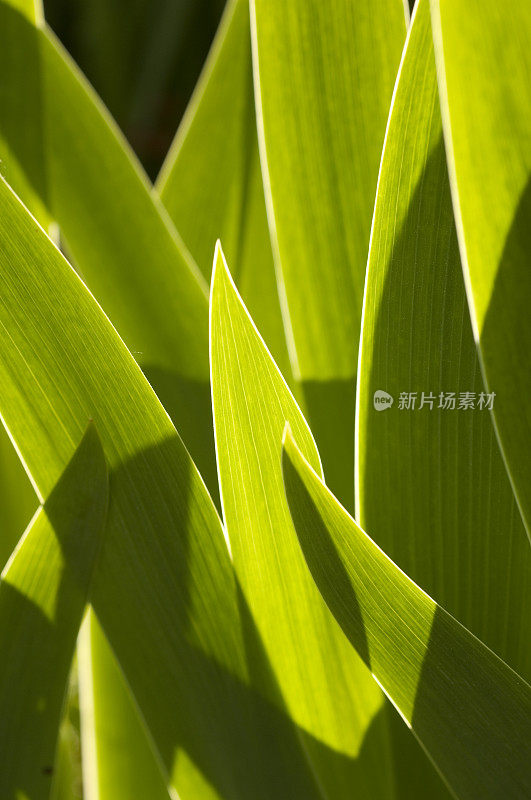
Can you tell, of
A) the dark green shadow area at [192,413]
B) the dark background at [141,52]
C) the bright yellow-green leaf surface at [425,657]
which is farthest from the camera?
the dark background at [141,52]

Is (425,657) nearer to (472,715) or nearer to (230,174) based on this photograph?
(472,715)

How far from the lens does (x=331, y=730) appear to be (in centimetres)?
26

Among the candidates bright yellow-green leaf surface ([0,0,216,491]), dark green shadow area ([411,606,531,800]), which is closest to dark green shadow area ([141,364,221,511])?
bright yellow-green leaf surface ([0,0,216,491])

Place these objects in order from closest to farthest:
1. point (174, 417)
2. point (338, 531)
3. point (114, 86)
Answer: point (338, 531), point (174, 417), point (114, 86)

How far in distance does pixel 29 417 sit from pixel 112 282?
0.36 ft

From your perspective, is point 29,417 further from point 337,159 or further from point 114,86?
point 114,86

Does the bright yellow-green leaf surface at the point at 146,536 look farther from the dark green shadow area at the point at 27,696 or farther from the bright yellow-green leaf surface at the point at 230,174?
the bright yellow-green leaf surface at the point at 230,174

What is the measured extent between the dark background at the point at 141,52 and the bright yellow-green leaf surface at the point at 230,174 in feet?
1.69

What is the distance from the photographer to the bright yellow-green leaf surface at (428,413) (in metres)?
0.22

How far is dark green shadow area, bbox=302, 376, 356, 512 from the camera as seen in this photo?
1.04 feet

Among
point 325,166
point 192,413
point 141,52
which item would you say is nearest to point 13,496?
point 192,413

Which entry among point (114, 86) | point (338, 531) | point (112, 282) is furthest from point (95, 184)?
point (114, 86)

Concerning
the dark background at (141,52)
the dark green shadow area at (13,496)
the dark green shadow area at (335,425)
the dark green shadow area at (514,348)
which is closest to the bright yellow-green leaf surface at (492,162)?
the dark green shadow area at (514,348)

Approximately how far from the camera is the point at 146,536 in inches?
8.9
